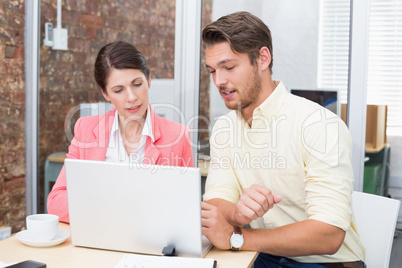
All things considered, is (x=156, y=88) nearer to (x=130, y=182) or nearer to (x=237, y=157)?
(x=237, y=157)

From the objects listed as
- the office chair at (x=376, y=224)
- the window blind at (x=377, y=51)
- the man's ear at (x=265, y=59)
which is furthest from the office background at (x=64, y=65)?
the office chair at (x=376, y=224)

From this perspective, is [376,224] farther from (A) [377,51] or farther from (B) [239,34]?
(A) [377,51]

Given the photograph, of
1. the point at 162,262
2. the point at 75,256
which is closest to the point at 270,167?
the point at 162,262

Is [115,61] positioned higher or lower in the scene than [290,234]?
higher

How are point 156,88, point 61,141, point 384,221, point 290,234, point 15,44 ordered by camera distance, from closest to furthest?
point 290,234
point 384,221
point 156,88
point 15,44
point 61,141

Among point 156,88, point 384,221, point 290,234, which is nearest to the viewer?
point 290,234

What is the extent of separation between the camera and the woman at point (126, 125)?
197cm

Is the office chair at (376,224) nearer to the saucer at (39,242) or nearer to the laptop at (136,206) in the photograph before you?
the laptop at (136,206)

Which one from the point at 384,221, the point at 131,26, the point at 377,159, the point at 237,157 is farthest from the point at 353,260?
the point at 131,26

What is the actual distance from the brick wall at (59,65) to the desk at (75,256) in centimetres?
182

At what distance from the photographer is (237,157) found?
1716mm

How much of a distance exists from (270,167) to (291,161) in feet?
0.23

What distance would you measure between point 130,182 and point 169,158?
0.79 m

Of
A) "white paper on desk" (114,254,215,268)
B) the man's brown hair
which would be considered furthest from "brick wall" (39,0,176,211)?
"white paper on desk" (114,254,215,268)
